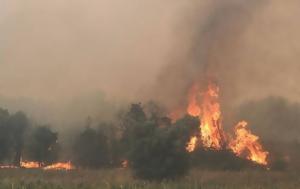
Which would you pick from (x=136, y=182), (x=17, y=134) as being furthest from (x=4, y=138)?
(x=136, y=182)

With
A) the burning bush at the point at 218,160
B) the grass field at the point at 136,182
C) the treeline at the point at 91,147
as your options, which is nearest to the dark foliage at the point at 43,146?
the treeline at the point at 91,147

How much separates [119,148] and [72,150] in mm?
13332

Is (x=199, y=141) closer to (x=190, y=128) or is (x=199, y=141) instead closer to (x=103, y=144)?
(x=103, y=144)

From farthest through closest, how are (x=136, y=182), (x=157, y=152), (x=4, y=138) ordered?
1. (x=4, y=138)
2. (x=157, y=152)
3. (x=136, y=182)

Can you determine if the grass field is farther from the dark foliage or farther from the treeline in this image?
the dark foliage

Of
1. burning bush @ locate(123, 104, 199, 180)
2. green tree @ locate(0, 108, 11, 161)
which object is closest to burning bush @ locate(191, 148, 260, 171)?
burning bush @ locate(123, 104, 199, 180)

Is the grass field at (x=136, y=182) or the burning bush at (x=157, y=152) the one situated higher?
the burning bush at (x=157, y=152)

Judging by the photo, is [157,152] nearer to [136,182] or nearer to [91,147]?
[136,182]

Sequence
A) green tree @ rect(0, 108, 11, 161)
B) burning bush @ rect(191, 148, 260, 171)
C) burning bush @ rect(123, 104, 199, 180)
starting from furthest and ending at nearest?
1. green tree @ rect(0, 108, 11, 161)
2. burning bush @ rect(191, 148, 260, 171)
3. burning bush @ rect(123, 104, 199, 180)

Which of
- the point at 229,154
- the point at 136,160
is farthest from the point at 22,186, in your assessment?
the point at 229,154

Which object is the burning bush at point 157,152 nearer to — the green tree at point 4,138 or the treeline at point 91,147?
Result: the treeline at point 91,147

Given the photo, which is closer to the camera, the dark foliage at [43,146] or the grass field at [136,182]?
the grass field at [136,182]

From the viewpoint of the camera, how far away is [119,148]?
382 feet

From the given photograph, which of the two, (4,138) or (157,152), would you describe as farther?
(4,138)
